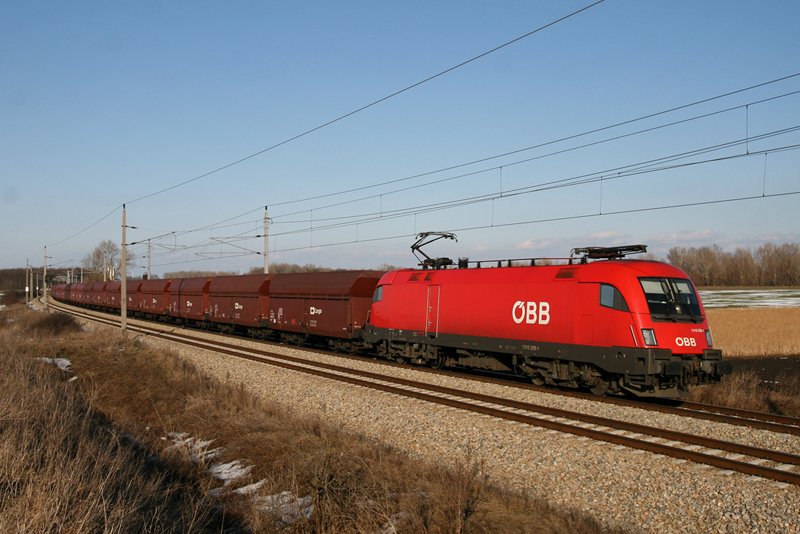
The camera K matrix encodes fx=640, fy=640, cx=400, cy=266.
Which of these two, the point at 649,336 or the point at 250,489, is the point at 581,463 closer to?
the point at 250,489

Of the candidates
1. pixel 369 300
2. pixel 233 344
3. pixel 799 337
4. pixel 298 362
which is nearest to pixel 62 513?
pixel 298 362

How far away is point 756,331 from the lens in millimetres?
37094

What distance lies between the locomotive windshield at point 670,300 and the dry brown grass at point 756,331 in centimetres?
2085

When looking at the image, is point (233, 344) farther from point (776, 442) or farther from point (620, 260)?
point (776, 442)

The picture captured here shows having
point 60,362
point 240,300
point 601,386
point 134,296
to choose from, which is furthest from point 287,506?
point 134,296

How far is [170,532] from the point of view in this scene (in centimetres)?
727

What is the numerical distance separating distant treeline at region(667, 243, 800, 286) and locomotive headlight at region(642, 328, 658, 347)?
84.9 metres

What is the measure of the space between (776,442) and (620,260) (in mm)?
5952

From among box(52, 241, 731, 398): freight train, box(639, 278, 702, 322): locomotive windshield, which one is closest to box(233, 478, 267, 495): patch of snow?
box(52, 241, 731, 398): freight train

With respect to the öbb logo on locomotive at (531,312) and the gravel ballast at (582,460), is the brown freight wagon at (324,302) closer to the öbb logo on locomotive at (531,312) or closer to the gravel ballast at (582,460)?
the gravel ballast at (582,460)

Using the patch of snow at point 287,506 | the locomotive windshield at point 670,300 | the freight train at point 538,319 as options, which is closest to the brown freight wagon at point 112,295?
the freight train at point 538,319

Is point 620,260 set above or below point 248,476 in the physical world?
above

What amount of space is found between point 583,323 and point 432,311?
6.71 metres

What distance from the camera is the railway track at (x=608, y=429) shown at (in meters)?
9.88
